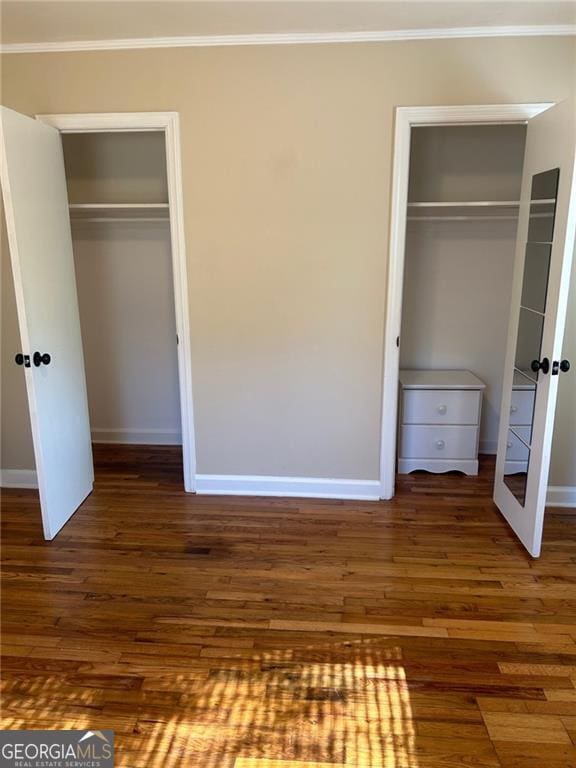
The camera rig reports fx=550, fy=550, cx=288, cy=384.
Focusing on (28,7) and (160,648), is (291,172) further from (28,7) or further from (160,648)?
(160,648)

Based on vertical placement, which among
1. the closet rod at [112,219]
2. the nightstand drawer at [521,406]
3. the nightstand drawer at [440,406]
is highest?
the closet rod at [112,219]

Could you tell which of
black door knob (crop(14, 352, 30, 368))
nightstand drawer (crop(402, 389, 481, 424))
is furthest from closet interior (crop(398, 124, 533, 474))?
black door knob (crop(14, 352, 30, 368))

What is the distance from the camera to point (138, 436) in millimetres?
4414

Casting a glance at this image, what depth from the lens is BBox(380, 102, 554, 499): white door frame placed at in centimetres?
290

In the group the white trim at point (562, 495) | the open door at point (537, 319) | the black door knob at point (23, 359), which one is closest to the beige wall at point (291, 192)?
the open door at point (537, 319)

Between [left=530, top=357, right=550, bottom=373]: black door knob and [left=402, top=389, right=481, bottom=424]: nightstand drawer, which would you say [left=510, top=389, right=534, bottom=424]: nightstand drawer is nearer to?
[left=530, top=357, right=550, bottom=373]: black door knob

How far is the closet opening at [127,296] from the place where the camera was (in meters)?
3.90

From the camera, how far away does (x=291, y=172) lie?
305 centimetres

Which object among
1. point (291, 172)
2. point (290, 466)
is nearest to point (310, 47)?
point (291, 172)

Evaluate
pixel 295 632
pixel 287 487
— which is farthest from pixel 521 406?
pixel 295 632

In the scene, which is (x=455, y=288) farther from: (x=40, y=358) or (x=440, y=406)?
(x=40, y=358)

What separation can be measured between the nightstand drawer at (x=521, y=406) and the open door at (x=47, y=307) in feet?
8.16

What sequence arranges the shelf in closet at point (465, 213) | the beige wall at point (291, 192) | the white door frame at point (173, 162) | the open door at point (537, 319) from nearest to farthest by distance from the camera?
the open door at point (537, 319), the beige wall at point (291, 192), the white door frame at point (173, 162), the shelf in closet at point (465, 213)

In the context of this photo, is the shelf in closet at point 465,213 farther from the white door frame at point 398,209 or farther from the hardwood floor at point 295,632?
the hardwood floor at point 295,632
